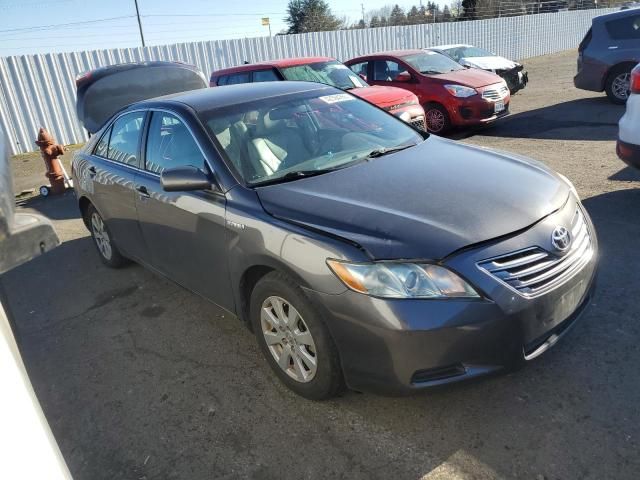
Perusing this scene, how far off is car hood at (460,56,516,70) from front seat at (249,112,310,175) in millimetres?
11239

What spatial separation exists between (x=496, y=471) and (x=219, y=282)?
187 centimetres

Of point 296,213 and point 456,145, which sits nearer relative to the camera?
point 296,213

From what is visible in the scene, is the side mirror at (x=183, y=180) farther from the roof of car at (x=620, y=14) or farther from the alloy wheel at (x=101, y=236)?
the roof of car at (x=620, y=14)

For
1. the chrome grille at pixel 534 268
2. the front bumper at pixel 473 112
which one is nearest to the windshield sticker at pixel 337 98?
the chrome grille at pixel 534 268

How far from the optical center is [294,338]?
273 centimetres

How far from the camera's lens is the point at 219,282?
322 cm

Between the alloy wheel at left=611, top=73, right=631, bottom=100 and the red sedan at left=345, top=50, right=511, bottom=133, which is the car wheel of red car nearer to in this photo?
the red sedan at left=345, top=50, right=511, bottom=133

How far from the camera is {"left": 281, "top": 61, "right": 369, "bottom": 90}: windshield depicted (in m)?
8.72

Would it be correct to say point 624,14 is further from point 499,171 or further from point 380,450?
point 380,450

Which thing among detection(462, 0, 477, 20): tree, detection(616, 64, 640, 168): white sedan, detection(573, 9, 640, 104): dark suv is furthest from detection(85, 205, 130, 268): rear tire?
detection(462, 0, 477, 20): tree

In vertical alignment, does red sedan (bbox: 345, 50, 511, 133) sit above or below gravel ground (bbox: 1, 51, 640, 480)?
above

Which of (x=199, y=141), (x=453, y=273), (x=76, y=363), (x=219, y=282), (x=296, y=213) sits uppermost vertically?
(x=199, y=141)

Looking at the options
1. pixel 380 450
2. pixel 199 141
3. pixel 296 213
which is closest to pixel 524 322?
pixel 380 450

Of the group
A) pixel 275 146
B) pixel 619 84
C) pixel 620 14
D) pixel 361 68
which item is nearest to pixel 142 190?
pixel 275 146
